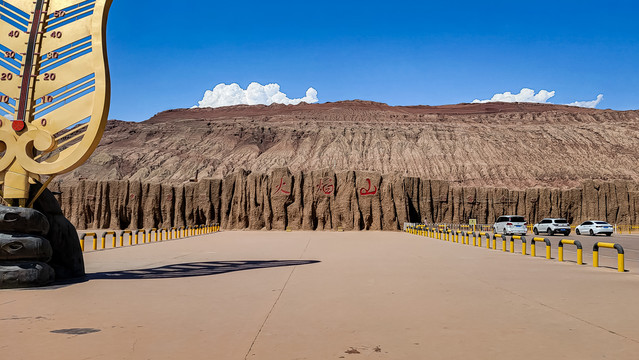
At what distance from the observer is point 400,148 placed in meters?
92.2

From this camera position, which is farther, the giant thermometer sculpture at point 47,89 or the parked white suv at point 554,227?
the parked white suv at point 554,227

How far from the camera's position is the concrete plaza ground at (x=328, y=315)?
5328mm

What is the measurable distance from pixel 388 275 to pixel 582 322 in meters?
5.67

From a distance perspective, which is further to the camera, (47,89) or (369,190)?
(369,190)

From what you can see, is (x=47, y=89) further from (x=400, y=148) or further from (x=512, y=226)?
(x=400, y=148)

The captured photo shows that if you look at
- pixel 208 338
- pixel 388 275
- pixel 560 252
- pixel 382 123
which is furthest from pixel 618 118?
pixel 208 338

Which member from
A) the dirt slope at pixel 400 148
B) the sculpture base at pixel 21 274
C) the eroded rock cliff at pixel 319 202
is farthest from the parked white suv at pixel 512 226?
the dirt slope at pixel 400 148

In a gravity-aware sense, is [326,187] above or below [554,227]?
above

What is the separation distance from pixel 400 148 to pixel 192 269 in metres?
81.2

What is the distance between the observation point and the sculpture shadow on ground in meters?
11.9

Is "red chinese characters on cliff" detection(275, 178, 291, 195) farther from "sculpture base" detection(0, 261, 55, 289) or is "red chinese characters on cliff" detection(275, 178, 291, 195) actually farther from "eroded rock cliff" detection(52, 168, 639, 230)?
"sculpture base" detection(0, 261, 55, 289)

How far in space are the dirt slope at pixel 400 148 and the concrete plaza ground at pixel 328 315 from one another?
67.9m

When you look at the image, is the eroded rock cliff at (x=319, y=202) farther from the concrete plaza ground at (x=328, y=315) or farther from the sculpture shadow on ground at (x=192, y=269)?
the concrete plaza ground at (x=328, y=315)

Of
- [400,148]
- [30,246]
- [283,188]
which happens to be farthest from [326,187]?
[400,148]
